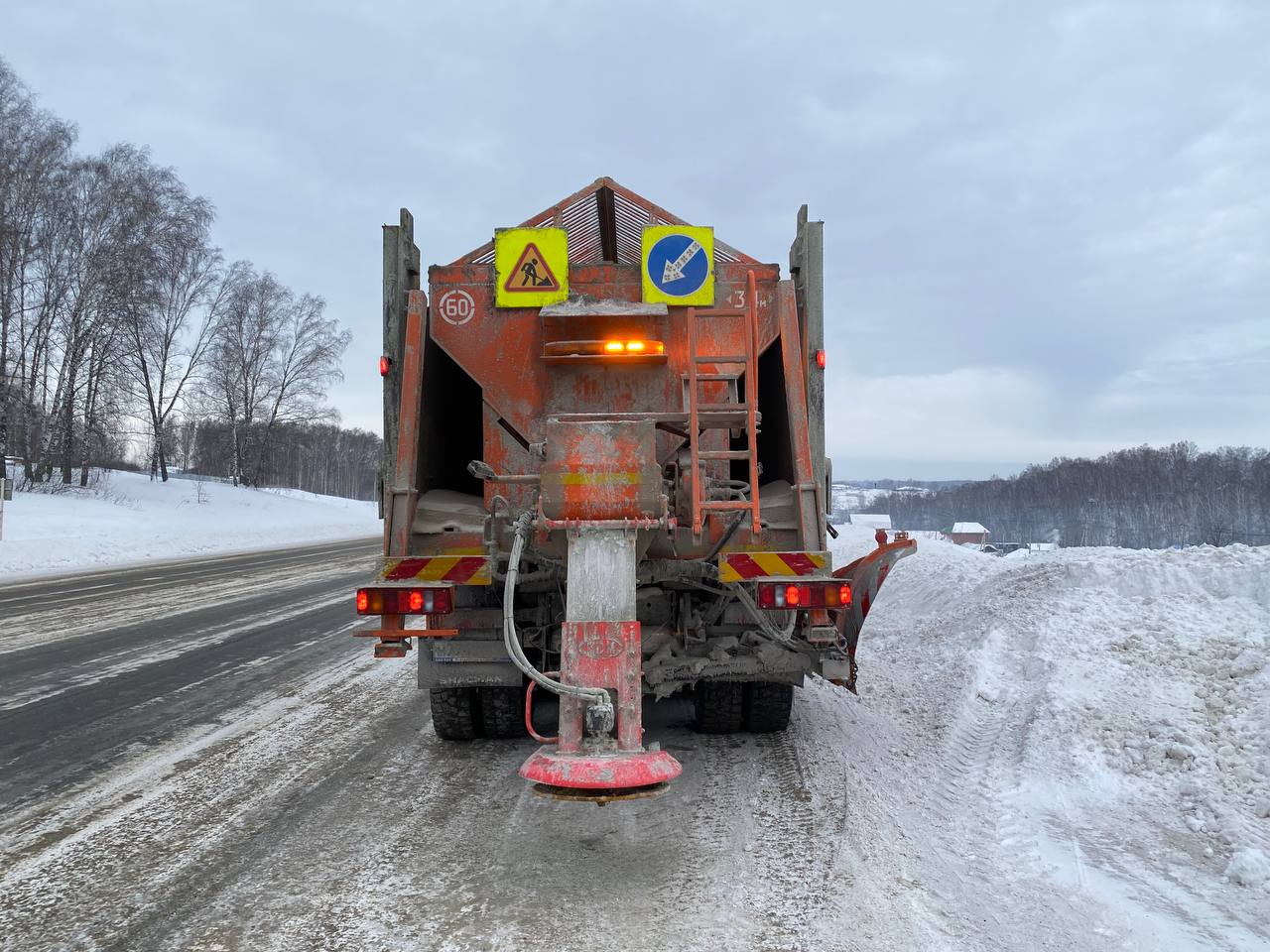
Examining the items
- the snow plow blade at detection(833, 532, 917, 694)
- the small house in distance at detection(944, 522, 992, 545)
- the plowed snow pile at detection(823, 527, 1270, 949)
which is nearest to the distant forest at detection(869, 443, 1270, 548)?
the small house in distance at detection(944, 522, 992, 545)

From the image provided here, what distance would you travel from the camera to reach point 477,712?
16.2 feet

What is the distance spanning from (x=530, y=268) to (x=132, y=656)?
5.63 meters

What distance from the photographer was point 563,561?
413cm

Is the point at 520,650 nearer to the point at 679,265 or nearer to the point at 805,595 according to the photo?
the point at 805,595

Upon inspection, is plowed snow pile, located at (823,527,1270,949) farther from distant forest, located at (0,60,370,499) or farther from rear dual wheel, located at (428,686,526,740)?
distant forest, located at (0,60,370,499)

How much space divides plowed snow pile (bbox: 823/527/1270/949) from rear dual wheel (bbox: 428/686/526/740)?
2.10 meters

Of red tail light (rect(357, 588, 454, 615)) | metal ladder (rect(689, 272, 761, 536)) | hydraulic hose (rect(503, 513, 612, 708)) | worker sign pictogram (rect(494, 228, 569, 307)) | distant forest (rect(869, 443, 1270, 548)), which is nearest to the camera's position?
hydraulic hose (rect(503, 513, 612, 708))

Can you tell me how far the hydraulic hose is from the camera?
128 inches

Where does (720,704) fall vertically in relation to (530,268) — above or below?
below

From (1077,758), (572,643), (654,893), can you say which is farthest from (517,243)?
(1077,758)

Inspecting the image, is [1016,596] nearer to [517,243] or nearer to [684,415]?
[684,415]

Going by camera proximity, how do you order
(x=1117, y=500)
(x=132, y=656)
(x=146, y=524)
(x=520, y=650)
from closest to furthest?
(x=520, y=650) < (x=132, y=656) < (x=146, y=524) < (x=1117, y=500)

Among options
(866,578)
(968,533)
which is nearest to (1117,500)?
(968,533)

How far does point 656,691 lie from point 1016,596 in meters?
4.75
